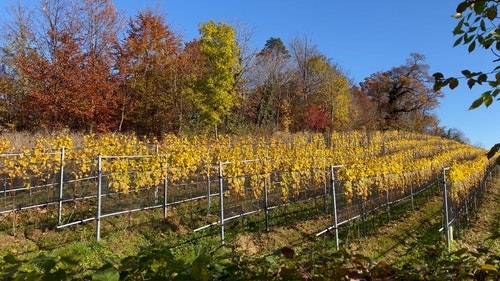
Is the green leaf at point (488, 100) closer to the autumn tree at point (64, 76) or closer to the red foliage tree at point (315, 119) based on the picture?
the autumn tree at point (64, 76)

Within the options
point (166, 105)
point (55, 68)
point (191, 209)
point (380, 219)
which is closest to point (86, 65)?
point (55, 68)

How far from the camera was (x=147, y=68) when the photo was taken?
2181 centimetres

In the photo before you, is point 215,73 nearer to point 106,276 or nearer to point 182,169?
point 182,169

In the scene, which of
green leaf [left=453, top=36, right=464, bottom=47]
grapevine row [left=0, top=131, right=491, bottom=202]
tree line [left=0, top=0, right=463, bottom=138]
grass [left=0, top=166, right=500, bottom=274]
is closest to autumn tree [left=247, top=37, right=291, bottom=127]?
tree line [left=0, top=0, right=463, bottom=138]

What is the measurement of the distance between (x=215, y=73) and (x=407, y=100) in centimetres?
3146

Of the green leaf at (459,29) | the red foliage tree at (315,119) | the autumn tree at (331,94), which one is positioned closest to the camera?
the green leaf at (459,29)

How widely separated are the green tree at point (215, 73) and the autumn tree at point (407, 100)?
26.6 m

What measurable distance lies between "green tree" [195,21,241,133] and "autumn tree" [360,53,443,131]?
2664cm

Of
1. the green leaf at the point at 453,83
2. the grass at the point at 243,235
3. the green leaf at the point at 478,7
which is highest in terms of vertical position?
the green leaf at the point at 478,7

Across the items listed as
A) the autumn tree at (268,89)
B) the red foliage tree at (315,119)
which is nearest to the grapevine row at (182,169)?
the autumn tree at (268,89)

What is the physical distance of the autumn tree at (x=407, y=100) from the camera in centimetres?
4519

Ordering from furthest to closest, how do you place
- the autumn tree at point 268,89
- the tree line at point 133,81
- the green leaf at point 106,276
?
the autumn tree at point 268,89, the tree line at point 133,81, the green leaf at point 106,276

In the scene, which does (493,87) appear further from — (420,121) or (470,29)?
(420,121)

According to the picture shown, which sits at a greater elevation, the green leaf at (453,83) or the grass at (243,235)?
the green leaf at (453,83)
